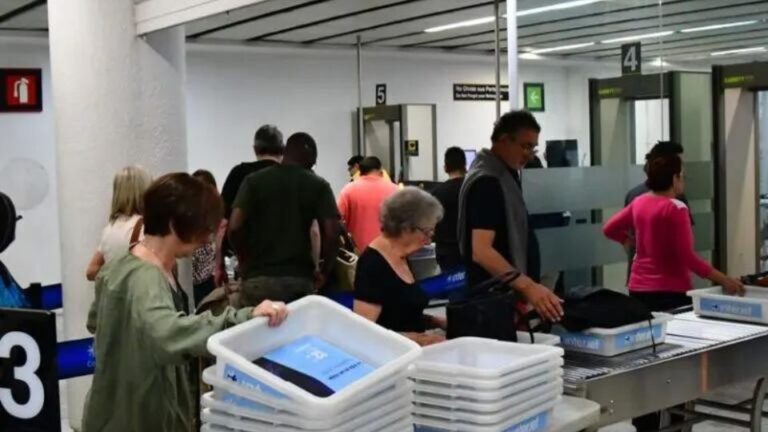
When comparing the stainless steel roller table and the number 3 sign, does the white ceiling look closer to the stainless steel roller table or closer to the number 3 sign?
the stainless steel roller table

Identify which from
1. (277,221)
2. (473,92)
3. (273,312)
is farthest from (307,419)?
(473,92)

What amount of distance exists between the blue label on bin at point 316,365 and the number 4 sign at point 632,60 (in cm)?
490

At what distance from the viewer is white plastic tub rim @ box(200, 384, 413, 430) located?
5.51 feet

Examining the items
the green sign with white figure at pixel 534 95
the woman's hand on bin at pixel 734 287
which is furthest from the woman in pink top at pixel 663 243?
the green sign with white figure at pixel 534 95

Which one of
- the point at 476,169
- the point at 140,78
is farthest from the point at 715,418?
the point at 140,78

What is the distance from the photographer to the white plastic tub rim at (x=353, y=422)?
5.70 ft

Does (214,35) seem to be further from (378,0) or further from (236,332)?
(236,332)

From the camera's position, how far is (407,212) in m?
2.77

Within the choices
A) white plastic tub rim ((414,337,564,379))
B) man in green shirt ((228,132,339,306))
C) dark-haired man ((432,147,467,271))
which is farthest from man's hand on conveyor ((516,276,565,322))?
dark-haired man ((432,147,467,271))

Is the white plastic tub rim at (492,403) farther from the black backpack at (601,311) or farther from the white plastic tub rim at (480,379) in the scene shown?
the black backpack at (601,311)

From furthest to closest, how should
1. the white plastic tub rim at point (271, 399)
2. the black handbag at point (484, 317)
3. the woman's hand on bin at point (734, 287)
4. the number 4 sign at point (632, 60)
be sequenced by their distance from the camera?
the number 4 sign at point (632, 60) < the woman's hand on bin at point (734, 287) < the black handbag at point (484, 317) < the white plastic tub rim at point (271, 399)

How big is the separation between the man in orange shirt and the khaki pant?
2678 mm

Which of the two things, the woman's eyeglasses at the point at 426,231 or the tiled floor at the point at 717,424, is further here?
the tiled floor at the point at 717,424

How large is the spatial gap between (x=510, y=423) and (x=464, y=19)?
7.19 meters
